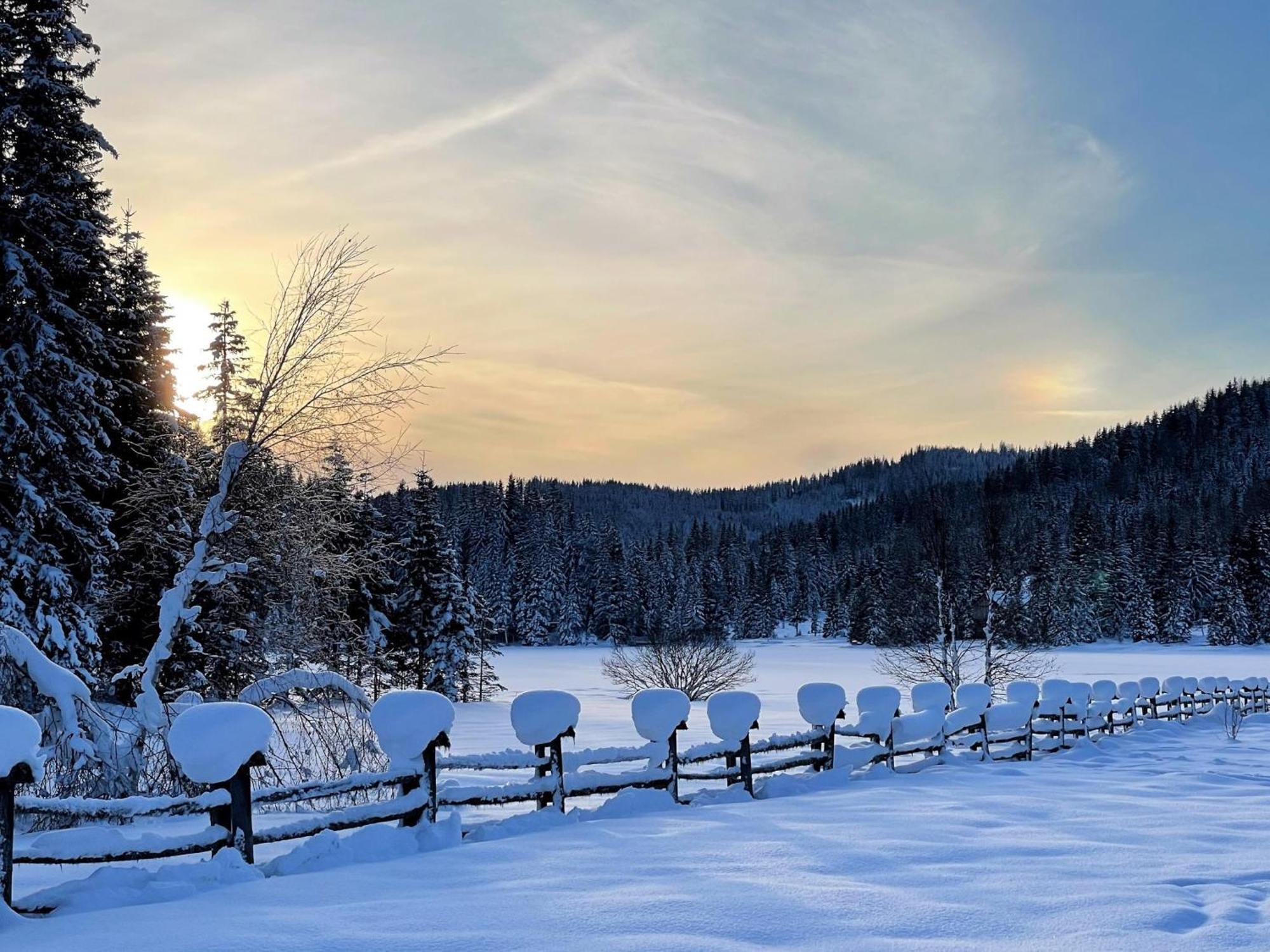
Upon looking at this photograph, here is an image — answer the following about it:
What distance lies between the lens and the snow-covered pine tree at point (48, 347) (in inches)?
588

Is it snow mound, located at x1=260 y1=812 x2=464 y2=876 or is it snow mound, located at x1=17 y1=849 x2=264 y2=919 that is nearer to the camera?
snow mound, located at x1=17 y1=849 x2=264 y2=919

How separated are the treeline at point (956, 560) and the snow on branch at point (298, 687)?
66.6 ft

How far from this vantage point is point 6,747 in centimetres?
477

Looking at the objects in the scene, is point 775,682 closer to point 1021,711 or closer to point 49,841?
point 1021,711

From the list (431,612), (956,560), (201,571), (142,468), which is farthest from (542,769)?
(431,612)

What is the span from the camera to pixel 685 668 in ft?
129

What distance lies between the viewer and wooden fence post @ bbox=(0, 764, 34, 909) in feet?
15.8

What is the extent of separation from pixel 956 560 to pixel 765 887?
29.7m

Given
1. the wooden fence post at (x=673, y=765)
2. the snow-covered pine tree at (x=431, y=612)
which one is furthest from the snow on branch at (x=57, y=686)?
the snow-covered pine tree at (x=431, y=612)

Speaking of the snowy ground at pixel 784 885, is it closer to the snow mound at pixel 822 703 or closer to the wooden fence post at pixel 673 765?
the wooden fence post at pixel 673 765

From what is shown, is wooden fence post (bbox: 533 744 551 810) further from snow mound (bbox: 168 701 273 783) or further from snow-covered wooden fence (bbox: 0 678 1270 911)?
snow mound (bbox: 168 701 273 783)

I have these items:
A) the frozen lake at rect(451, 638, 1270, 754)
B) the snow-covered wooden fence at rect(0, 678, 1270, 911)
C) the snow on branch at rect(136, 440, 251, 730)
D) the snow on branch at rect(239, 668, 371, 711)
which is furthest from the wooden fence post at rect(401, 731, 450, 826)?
the frozen lake at rect(451, 638, 1270, 754)

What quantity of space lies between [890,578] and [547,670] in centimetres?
5426

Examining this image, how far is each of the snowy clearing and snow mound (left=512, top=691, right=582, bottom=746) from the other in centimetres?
67
